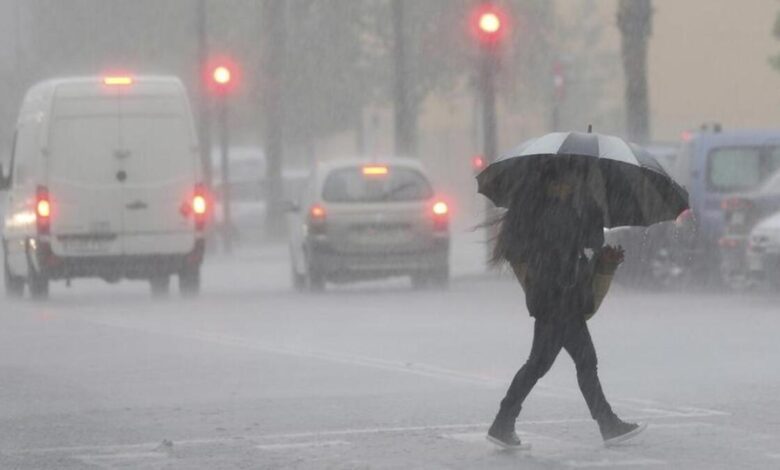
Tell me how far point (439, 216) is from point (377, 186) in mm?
823

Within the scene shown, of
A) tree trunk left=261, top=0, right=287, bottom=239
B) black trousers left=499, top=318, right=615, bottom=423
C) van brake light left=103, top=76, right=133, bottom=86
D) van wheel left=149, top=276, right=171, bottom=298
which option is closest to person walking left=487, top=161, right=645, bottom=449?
black trousers left=499, top=318, right=615, bottom=423

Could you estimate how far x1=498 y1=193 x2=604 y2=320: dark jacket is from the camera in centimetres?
1137

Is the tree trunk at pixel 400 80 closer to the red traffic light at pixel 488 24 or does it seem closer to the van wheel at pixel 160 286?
the red traffic light at pixel 488 24

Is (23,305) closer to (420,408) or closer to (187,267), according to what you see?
(187,267)

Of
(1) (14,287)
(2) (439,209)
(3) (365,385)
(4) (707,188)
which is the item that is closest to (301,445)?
(3) (365,385)

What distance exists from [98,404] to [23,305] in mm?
13006

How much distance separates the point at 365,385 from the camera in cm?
1524

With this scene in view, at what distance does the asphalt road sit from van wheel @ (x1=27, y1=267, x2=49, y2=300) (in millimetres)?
1969

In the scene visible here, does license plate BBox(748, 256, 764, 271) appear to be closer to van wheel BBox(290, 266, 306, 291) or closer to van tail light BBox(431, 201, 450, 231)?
van tail light BBox(431, 201, 450, 231)

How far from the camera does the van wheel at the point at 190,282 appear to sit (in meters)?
27.5

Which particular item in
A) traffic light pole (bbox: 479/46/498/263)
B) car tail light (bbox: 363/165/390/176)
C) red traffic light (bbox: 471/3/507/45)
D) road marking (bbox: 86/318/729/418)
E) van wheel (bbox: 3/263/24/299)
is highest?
red traffic light (bbox: 471/3/507/45)

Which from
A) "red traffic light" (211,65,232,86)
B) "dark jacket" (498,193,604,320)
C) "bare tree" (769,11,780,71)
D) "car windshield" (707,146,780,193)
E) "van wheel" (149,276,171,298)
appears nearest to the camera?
"dark jacket" (498,193,604,320)

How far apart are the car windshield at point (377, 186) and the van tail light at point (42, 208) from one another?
3.46 meters

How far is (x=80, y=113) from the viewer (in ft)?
87.6
